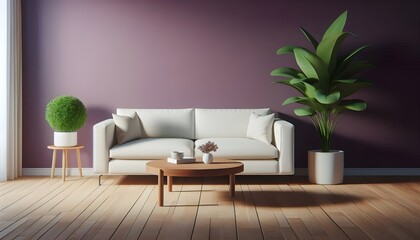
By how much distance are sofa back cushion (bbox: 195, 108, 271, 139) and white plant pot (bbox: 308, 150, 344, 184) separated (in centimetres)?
86

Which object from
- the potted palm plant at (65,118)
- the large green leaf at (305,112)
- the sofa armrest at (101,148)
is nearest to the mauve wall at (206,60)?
the potted palm plant at (65,118)

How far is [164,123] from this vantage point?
5.71 m

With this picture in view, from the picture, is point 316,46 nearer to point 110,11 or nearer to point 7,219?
point 110,11

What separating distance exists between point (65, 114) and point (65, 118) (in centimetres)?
4

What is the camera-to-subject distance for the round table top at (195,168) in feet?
13.6

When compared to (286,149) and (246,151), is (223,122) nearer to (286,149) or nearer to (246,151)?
(246,151)

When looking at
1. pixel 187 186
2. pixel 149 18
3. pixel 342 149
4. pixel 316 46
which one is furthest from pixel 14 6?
pixel 342 149

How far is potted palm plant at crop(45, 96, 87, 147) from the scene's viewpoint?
538 cm

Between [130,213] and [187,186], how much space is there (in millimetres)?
1285

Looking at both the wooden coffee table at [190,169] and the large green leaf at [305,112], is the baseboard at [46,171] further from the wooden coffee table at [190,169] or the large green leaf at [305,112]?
the large green leaf at [305,112]

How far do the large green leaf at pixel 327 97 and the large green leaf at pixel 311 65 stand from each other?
21 centimetres

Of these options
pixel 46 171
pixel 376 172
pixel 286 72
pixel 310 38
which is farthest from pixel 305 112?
pixel 46 171

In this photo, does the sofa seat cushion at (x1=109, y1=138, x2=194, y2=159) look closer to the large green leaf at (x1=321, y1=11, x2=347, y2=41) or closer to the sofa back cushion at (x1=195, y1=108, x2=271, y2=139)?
the sofa back cushion at (x1=195, y1=108, x2=271, y2=139)

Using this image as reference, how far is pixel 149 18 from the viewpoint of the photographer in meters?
5.92
